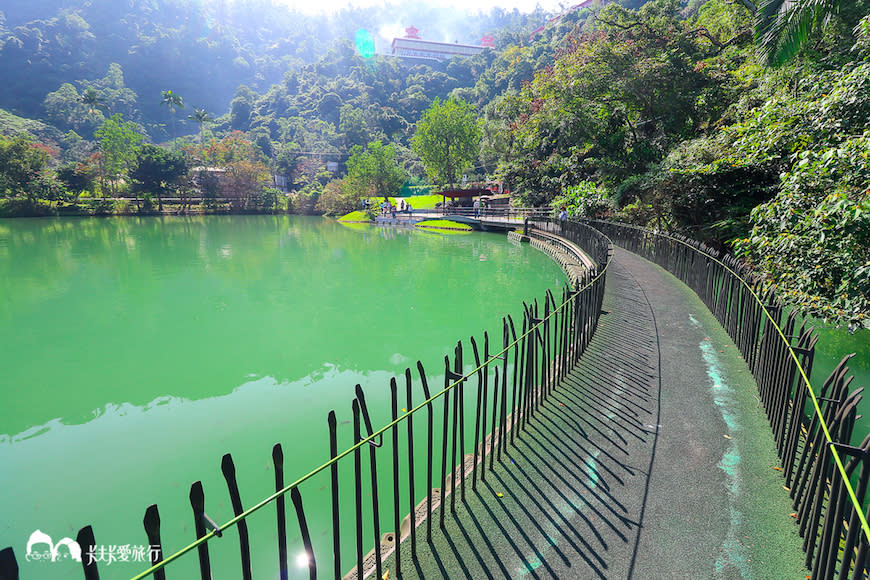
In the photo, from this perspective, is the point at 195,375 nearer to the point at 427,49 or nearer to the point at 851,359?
the point at 851,359

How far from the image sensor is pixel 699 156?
39.5 ft

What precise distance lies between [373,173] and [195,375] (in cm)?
5211

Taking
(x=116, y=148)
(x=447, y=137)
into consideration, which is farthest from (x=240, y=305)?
(x=116, y=148)

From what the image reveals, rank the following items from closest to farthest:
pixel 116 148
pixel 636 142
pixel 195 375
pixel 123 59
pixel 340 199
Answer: pixel 195 375 < pixel 636 142 < pixel 116 148 < pixel 340 199 < pixel 123 59

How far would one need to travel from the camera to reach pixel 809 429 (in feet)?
11.4

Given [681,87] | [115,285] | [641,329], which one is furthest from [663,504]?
[681,87]

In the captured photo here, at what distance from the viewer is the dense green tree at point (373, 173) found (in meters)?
56.8

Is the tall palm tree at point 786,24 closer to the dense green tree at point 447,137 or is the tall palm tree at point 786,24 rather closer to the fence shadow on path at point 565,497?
the fence shadow on path at point 565,497

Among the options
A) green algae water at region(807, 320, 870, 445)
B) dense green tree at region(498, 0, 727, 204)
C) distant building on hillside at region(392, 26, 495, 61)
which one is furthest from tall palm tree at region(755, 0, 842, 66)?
distant building on hillside at region(392, 26, 495, 61)

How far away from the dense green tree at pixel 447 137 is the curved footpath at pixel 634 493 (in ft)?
163

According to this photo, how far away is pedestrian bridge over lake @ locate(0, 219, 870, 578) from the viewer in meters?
2.39

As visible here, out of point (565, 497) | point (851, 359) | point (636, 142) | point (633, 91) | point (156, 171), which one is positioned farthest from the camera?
point (156, 171)

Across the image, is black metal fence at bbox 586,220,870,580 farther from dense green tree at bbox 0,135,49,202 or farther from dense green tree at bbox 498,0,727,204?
dense green tree at bbox 0,135,49,202

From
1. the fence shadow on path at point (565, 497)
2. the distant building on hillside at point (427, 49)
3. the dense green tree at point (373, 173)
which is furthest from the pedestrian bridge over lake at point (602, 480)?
the distant building on hillside at point (427, 49)
